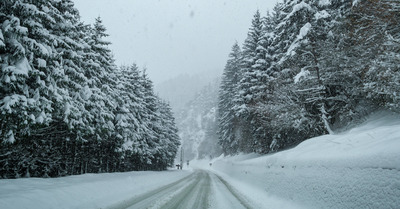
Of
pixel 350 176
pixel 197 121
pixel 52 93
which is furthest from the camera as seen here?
pixel 197 121

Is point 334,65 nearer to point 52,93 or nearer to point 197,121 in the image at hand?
point 52,93

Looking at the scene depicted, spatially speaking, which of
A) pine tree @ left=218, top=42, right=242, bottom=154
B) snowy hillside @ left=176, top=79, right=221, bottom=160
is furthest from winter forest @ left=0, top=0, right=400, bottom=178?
snowy hillside @ left=176, top=79, right=221, bottom=160

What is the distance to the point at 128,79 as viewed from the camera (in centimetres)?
2327

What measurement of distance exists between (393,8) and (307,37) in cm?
459

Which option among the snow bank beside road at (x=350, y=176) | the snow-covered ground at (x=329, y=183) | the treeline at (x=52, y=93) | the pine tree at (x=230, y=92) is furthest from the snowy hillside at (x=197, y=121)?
the snow bank beside road at (x=350, y=176)

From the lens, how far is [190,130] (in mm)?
117375

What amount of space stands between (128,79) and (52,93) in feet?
44.6

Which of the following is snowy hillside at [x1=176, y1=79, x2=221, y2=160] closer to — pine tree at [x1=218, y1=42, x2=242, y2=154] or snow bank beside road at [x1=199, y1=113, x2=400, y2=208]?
pine tree at [x1=218, y1=42, x2=242, y2=154]

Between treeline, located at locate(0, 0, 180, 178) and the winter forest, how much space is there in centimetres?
5

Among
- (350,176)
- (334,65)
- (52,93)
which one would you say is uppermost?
(334,65)

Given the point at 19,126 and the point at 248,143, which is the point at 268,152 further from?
the point at 19,126

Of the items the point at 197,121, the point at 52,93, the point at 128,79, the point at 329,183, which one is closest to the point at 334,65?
the point at 329,183

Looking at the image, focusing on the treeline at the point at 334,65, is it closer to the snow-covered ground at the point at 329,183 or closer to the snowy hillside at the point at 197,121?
the snow-covered ground at the point at 329,183

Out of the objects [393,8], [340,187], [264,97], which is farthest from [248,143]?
[340,187]
